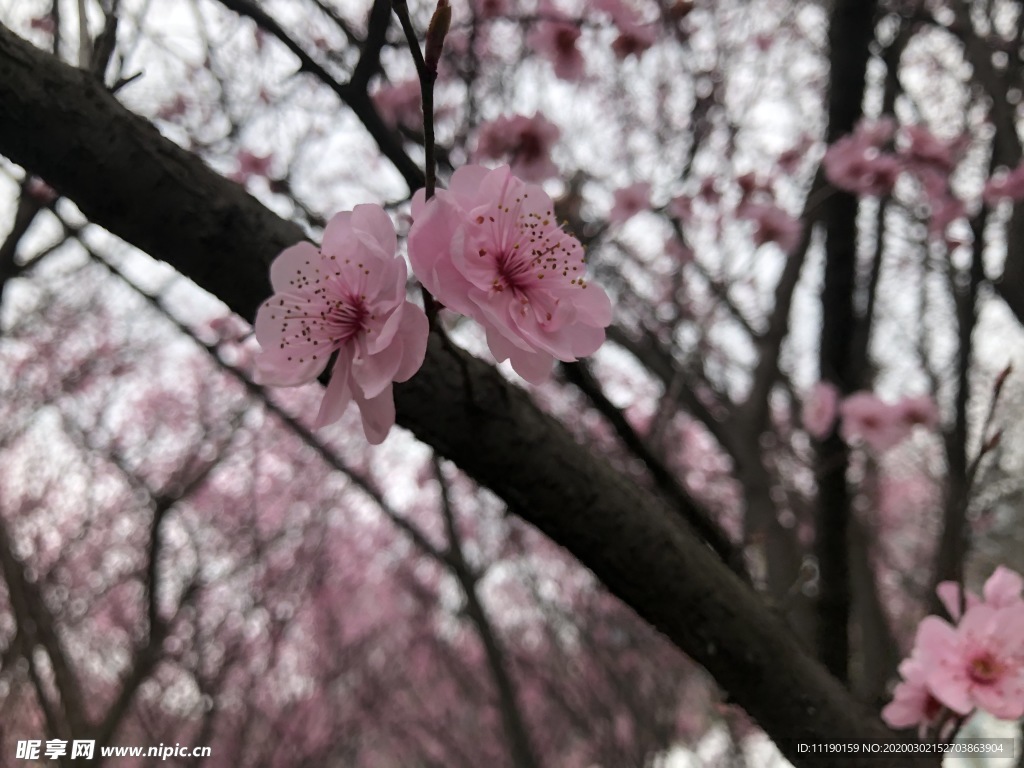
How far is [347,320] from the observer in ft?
2.40

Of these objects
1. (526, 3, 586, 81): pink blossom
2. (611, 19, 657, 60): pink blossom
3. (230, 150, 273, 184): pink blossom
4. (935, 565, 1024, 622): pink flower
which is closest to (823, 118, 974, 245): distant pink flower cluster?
(611, 19, 657, 60): pink blossom

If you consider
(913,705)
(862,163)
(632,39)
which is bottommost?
(913,705)

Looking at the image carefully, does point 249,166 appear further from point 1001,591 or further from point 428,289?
point 1001,591

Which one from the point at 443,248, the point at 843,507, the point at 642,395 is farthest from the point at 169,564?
the point at 443,248

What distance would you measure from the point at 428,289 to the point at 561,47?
2003 mm

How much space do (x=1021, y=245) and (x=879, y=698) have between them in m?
1.66

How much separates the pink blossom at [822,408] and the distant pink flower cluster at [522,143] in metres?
1.39

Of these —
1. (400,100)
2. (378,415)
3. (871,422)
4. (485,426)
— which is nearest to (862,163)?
(871,422)

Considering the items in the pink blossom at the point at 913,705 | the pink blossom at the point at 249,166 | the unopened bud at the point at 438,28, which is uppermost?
the pink blossom at the point at 249,166

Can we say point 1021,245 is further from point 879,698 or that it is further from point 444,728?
point 444,728

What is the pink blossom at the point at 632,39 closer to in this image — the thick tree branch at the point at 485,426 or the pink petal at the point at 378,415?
the thick tree branch at the point at 485,426

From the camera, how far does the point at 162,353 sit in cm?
564

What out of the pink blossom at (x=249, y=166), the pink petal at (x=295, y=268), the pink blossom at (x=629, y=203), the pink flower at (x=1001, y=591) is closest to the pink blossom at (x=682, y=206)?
the pink blossom at (x=629, y=203)

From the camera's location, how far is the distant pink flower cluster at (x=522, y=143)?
1969mm
